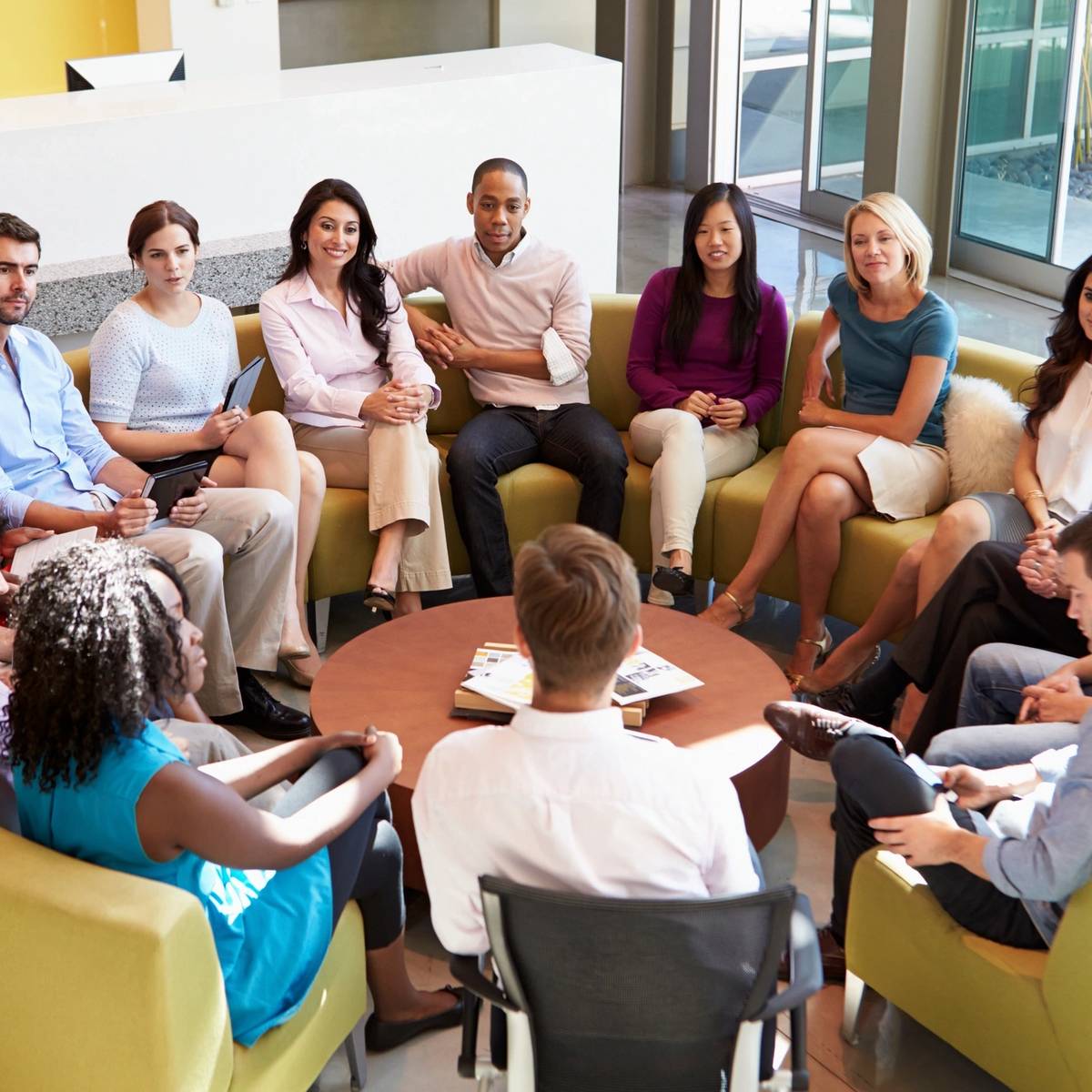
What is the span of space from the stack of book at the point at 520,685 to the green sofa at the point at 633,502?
905 millimetres

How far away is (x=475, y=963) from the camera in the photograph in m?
1.86

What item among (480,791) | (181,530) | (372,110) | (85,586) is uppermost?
(372,110)

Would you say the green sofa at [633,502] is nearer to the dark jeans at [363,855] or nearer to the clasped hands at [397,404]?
the clasped hands at [397,404]

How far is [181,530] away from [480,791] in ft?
6.39

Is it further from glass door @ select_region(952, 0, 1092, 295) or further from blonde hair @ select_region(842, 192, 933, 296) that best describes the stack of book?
glass door @ select_region(952, 0, 1092, 295)

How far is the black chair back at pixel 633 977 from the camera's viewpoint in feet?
5.35

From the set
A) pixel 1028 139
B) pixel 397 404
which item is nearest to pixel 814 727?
pixel 397 404

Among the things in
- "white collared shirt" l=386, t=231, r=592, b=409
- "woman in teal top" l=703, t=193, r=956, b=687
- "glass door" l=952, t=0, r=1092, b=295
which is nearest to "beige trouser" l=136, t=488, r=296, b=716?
"white collared shirt" l=386, t=231, r=592, b=409

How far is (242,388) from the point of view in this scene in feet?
12.2

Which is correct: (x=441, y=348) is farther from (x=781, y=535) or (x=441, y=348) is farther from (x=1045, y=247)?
(x=1045, y=247)

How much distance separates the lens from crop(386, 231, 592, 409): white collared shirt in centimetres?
423

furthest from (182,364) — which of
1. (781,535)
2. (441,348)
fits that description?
(781,535)

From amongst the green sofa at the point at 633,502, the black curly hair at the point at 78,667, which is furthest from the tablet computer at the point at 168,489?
the black curly hair at the point at 78,667

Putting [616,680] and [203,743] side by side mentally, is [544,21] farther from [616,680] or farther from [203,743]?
[203,743]
